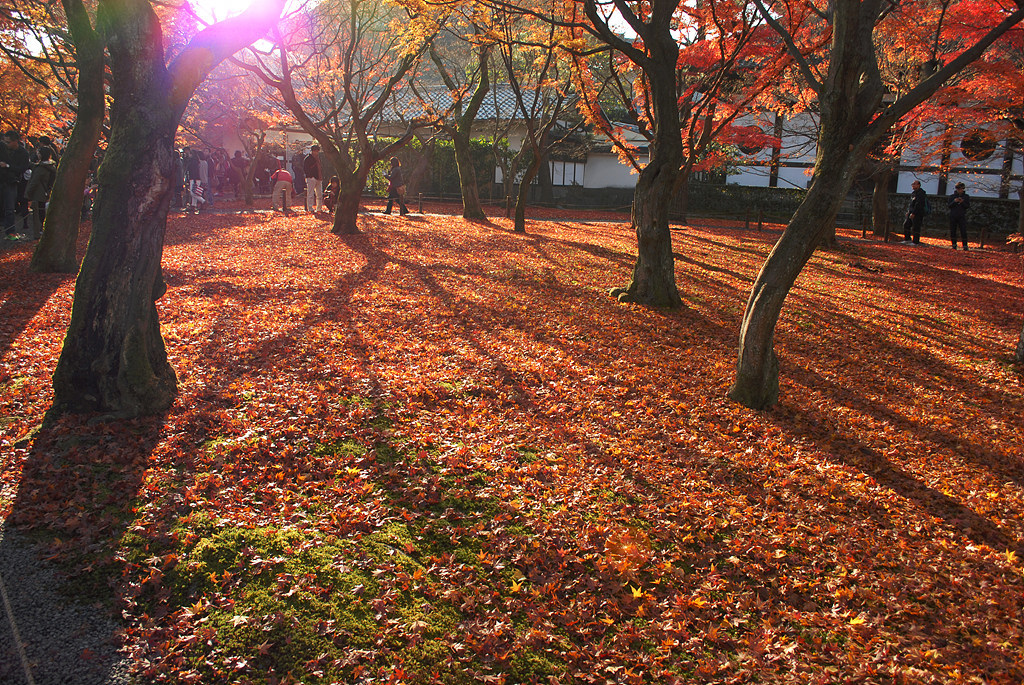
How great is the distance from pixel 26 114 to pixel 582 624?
1604 centimetres

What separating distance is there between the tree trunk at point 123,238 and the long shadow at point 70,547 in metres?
0.28

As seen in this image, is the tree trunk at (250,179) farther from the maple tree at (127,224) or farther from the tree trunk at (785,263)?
the tree trunk at (785,263)

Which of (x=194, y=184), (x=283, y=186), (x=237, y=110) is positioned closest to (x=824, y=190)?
(x=283, y=186)

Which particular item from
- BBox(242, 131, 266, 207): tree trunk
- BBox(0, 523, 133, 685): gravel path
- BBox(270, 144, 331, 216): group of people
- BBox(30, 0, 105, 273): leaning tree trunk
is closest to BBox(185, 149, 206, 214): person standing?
BBox(270, 144, 331, 216): group of people

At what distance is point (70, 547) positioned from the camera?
342cm

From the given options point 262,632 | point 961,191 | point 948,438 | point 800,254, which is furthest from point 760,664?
point 961,191

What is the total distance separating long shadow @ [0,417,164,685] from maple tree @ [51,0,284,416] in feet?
0.93

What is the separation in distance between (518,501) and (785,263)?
3274 mm

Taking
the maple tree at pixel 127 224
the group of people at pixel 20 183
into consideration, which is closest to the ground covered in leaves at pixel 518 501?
the maple tree at pixel 127 224

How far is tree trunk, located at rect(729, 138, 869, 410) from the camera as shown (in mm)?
5453

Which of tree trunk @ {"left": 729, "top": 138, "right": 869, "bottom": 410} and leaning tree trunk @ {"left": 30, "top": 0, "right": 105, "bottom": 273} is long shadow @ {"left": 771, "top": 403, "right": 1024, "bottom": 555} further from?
leaning tree trunk @ {"left": 30, "top": 0, "right": 105, "bottom": 273}

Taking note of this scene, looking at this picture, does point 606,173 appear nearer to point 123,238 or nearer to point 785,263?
point 785,263

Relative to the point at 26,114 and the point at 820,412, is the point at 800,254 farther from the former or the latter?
the point at 26,114

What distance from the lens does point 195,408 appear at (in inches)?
198
